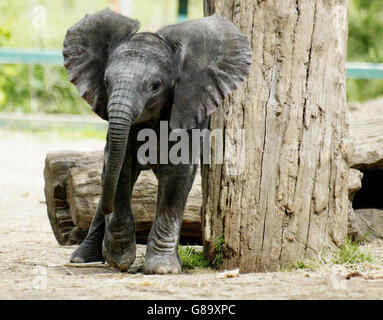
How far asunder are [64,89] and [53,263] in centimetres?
1175

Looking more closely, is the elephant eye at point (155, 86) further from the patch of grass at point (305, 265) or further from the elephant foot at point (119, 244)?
the patch of grass at point (305, 265)

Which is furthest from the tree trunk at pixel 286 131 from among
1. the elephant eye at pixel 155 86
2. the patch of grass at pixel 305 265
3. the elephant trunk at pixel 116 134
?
the elephant trunk at pixel 116 134

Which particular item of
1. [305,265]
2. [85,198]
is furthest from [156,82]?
[85,198]

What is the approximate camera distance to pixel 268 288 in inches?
193

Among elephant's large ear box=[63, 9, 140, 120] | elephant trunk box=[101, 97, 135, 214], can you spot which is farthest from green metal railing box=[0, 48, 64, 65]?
elephant trunk box=[101, 97, 135, 214]

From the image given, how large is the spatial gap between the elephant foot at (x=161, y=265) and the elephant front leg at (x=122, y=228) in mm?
157

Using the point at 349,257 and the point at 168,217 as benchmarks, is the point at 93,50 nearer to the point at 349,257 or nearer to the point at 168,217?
the point at 168,217

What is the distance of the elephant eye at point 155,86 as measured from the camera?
5.35 m

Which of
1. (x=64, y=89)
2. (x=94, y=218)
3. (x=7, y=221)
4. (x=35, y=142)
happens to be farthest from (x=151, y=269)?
(x=64, y=89)

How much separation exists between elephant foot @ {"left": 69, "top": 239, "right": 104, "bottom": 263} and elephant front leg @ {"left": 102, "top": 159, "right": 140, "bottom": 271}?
0.48 meters

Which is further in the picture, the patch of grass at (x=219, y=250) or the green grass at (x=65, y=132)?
the green grass at (x=65, y=132)

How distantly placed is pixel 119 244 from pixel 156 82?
1.23 m

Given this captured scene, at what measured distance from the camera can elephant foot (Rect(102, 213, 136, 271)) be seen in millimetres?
5777

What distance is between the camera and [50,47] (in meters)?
18.4
